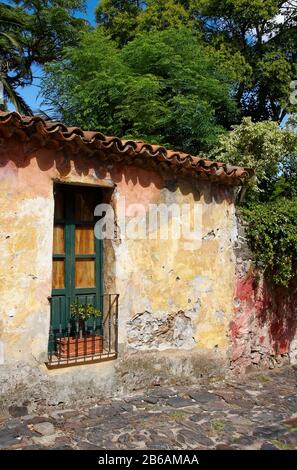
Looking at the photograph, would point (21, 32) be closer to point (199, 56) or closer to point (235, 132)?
point (199, 56)

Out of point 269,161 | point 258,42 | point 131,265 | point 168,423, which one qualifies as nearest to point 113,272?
point 131,265

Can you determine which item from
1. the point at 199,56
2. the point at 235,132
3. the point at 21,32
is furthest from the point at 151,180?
the point at 21,32

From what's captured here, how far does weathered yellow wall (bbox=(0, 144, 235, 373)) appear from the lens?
15.4ft

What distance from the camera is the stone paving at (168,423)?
4.16m

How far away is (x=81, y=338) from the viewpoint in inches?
210

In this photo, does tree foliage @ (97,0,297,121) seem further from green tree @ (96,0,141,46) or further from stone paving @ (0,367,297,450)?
stone paving @ (0,367,297,450)

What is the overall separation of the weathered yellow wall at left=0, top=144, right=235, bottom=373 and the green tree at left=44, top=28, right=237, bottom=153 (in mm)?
4540

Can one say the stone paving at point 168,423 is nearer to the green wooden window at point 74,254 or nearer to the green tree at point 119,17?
the green wooden window at point 74,254

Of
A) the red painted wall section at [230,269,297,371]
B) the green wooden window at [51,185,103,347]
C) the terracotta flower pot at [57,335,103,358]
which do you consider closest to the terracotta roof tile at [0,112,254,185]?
the green wooden window at [51,185,103,347]

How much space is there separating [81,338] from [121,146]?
2342 millimetres

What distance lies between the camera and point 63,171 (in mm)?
5086

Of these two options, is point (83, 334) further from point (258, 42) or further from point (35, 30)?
point (35, 30)

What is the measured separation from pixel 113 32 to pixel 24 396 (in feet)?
45.1

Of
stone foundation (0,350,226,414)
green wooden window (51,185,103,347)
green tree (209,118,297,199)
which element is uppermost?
green tree (209,118,297,199)
